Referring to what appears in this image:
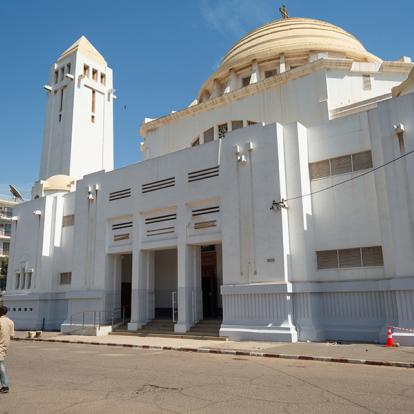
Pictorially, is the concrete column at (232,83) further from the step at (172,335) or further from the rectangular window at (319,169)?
the step at (172,335)

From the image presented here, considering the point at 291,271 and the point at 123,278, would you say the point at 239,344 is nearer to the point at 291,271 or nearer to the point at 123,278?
the point at 291,271

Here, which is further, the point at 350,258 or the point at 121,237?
the point at 121,237

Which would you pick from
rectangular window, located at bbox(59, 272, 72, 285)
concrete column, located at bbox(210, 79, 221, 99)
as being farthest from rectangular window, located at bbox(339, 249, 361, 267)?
rectangular window, located at bbox(59, 272, 72, 285)

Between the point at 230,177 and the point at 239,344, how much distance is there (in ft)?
24.0

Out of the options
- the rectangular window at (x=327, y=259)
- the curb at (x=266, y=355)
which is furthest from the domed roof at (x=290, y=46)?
the curb at (x=266, y=355)

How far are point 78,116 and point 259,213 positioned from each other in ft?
78.1

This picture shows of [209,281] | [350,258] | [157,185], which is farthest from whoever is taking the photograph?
[209,281]

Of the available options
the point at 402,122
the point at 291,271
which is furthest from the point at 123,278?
the point at 402,122

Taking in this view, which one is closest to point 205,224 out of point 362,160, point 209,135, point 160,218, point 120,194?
point 160,218

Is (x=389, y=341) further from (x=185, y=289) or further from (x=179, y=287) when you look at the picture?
(x=179, y=287)

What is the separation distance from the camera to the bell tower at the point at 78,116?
3644cm

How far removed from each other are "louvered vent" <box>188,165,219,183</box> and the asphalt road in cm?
994

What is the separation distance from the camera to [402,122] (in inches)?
643

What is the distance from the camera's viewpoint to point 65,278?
Result: 90.9ft
